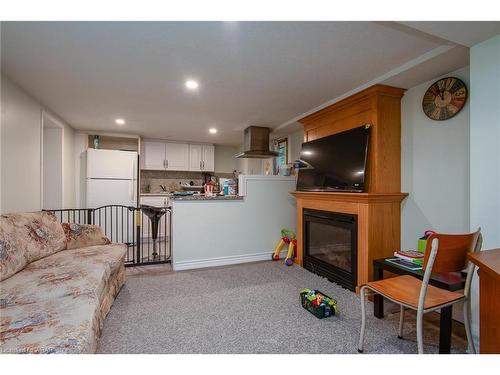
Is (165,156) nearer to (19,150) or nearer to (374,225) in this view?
(19,150)

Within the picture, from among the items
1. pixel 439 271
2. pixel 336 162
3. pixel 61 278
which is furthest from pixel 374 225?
pixel 61 278

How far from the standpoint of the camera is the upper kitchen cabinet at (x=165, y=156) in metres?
5.42

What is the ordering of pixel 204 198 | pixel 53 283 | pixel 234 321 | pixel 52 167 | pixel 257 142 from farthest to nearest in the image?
pixel 257 142, pixel 52 167, pixel 204 198, pixel 234 321, pixel 53 283

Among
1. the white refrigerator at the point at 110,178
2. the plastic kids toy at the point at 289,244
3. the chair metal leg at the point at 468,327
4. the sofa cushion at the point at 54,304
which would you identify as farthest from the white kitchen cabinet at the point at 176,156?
the chair metal leg at the point at 468,327

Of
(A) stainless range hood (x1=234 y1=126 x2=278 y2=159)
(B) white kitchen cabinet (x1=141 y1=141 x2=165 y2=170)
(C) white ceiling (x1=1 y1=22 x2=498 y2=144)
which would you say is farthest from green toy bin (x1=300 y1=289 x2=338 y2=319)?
(B) white kitchen cabinet (x1=141 y1=141 x2=165 y2=170)

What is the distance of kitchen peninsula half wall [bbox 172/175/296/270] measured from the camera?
339 cm

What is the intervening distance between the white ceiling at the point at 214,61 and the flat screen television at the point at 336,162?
1.74ft

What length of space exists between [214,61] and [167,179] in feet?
13.9

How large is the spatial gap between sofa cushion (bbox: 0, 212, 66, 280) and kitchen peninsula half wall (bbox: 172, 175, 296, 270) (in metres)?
1.31

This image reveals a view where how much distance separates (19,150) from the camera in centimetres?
263

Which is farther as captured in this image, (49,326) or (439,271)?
(439,271)

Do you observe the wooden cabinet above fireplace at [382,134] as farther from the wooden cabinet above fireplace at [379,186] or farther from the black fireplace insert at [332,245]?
the black fireplace insert at [332,245]

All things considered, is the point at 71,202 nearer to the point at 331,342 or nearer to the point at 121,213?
the point at 121,213

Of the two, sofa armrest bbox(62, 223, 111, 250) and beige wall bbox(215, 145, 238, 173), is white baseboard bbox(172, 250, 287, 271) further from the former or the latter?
beige wall bbox(215, 145, 238, 173)
